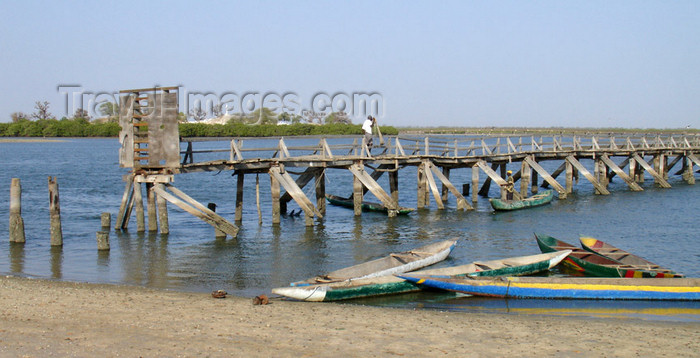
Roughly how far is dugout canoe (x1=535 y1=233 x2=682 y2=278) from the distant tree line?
271ft

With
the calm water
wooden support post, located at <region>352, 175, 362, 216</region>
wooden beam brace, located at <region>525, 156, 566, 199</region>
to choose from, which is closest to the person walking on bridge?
wooden support post, located at <region>352, 175, 362, 216</region>

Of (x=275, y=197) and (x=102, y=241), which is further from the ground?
(x=275, y=197)

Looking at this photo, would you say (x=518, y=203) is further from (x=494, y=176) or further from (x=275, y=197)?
(x=275, y=197)

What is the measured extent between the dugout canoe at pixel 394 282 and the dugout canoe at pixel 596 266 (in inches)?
20.7

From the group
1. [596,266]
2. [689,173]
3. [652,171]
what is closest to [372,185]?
[596,266]

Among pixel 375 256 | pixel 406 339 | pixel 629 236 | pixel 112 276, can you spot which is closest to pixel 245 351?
pixel 406 339

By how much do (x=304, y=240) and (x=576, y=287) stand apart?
34.3ft

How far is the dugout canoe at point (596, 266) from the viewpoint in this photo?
15.9 meters

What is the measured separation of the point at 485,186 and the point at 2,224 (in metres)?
25.3

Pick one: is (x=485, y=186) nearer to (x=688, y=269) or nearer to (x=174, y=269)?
(x=688, y=269)

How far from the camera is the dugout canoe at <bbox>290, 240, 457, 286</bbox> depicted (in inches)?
603

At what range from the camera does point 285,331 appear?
1141 centimetres

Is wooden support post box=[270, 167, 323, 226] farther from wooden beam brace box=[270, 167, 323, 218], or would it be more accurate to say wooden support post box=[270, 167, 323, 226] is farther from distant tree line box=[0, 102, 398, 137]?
distant tree line box=[0, 102, 398, 137]

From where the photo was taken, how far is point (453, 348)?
10617 millimetres
